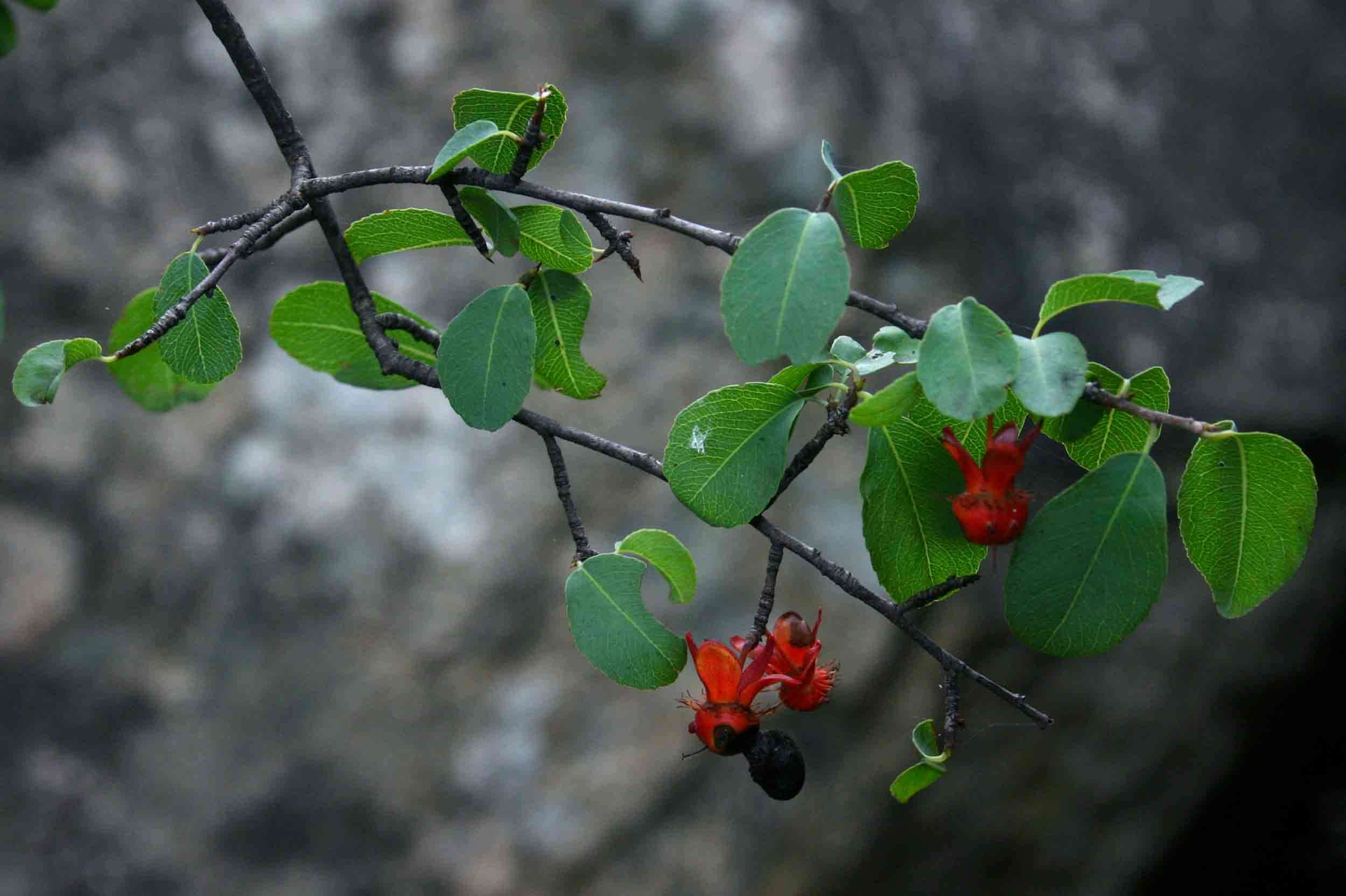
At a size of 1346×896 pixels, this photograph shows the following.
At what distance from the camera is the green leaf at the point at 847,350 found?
56 centimetres

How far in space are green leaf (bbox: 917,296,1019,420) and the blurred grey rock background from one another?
1.16 m

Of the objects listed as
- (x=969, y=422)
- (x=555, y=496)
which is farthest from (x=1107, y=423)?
(x=555, y=496)

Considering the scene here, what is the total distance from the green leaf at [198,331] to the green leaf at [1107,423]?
43cm

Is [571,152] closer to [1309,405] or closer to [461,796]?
[461,796]

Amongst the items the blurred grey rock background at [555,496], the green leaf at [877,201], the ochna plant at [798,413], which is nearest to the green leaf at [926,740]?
the ochna plant at [798,413]

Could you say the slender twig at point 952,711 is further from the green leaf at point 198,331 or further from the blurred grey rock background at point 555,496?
the blurred grey rock background at point 555,496

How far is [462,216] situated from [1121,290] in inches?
12.8

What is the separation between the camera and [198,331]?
560 mm

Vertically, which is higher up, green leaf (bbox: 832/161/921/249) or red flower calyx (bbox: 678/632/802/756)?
green leaf (bbox: 832/161/921/249)

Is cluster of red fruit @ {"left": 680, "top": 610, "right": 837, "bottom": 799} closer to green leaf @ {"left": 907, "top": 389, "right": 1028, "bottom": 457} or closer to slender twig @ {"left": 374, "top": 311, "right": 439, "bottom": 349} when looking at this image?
green leaf @ {"left": 907, "top": 389, "right": 1028, "bottom": 457}

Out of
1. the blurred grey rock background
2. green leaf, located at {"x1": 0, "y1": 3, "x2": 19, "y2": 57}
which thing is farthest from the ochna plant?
the blurred grey rock background

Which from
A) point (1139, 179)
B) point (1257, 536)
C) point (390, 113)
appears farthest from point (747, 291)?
point (1139, 179)

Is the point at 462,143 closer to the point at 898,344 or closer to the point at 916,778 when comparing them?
the point at 898,344

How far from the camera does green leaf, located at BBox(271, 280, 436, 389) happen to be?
69cm
